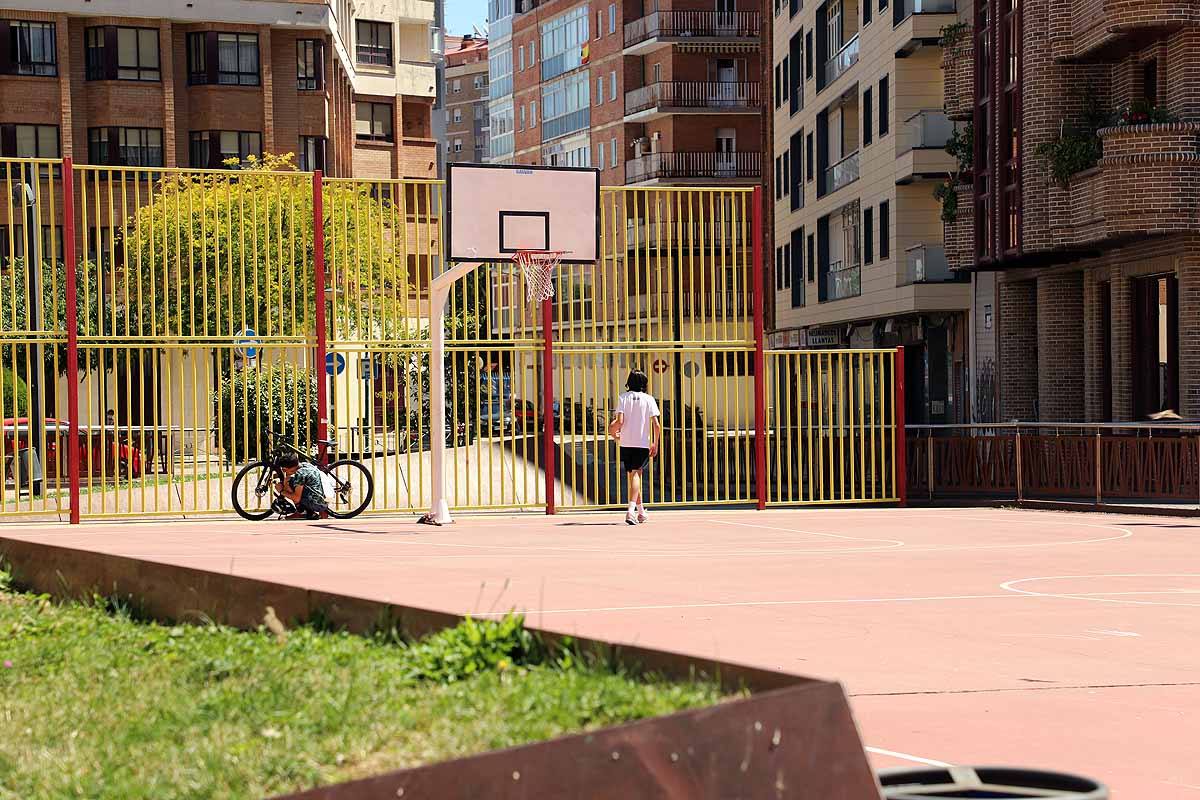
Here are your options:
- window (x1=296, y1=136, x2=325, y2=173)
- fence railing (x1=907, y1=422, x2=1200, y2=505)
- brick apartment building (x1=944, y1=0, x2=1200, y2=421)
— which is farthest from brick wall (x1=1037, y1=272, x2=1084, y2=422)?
window (x1=296, y1=136, x2=325, y2=173)

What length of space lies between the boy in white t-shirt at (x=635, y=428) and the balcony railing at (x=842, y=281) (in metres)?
32.0

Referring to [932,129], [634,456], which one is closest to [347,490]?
[634,456]

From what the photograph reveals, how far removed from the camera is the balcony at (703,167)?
84.7 metres

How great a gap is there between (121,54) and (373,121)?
16338mm

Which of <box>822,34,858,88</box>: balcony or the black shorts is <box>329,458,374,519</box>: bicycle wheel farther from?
<box>822,34,858,88</box>: balcony

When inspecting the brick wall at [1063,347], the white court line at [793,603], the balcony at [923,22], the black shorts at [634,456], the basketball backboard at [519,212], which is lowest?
the white court line at [793,603]

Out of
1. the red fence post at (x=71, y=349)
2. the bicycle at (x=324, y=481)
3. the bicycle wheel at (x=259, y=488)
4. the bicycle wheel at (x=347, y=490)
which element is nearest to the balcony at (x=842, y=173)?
the bicycle wheel at (x=347, y=490)

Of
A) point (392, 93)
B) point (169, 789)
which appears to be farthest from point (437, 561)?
point (392, 93)

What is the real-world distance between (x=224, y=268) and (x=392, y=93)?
38.0m

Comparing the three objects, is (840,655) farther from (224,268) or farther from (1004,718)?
(224,268)

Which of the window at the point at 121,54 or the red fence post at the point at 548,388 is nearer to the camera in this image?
the red fence post at the point at 548,388

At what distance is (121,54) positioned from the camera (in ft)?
199

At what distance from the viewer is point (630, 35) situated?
8962 cm

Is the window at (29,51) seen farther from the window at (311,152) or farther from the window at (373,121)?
the window at (373,121)
